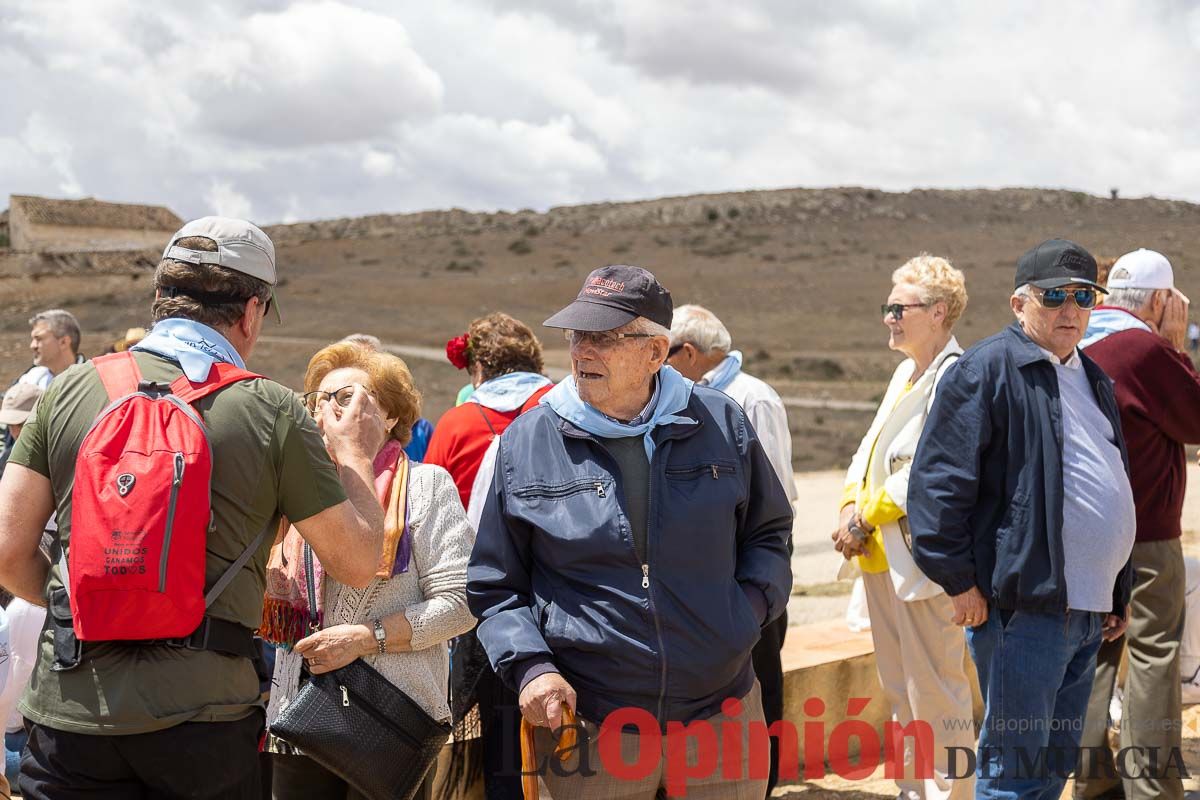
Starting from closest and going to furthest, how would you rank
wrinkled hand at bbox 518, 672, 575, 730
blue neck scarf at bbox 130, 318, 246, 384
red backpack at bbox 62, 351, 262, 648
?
red backpack at bbox 62, 351, 262, 648 → blue neck scarf at bbox 130, 318, 246, 384 → wrinkled hand at bbox 518, 672, 575, 730

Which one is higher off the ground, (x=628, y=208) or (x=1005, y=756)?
(x=628, y=208)

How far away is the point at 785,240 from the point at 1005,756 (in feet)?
214

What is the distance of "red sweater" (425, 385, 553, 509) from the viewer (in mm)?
4332

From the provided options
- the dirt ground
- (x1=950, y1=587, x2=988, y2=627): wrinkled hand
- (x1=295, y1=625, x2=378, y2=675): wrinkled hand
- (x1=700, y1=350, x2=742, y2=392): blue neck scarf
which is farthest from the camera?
the dirt ground

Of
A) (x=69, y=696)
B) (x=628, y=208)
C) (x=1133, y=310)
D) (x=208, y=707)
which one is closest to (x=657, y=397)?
(x=208, y=707)

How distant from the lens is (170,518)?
2240 millimetres

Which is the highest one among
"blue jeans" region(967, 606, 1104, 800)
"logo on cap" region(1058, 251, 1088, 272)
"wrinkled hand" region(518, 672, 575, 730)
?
"logo on cap" region(1058, 251, 1088, 272)

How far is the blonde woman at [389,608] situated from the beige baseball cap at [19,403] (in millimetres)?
2851

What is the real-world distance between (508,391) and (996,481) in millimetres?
1867

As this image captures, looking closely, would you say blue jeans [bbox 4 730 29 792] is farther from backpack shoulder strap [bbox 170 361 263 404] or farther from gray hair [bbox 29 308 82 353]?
gray hair [bbox 29 308 82 353]

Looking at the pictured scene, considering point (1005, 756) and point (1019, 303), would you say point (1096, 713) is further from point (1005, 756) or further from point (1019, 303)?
point (1019, 303)

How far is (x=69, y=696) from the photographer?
233cm

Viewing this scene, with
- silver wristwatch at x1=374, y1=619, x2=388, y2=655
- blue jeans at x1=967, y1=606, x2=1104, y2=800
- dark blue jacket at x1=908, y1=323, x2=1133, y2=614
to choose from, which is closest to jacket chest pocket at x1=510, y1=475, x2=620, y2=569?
silver wristwatch at x1=374, y1=619, x2=388, y2=655

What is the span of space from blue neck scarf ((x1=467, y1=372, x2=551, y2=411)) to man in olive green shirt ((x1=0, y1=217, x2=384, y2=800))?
1.69 m
